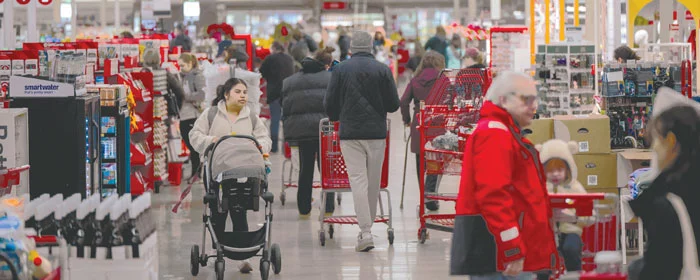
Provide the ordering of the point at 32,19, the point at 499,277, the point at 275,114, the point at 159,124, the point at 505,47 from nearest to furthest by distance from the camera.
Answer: the point at 499,277
the point at 32,19
the point at 159,124
the point at 505,47
the point at 275,114

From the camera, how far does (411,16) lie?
41250 mm

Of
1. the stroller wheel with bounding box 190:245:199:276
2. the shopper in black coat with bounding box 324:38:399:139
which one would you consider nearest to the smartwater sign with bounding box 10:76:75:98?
the stroller wheel with bounding box 190:245:199:276

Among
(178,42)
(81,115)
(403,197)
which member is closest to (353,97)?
(81,115)

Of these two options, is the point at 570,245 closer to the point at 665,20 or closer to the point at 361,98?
the point at 361,98

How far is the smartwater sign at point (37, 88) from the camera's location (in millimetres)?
7555

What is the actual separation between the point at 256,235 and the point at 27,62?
2523 millimetres

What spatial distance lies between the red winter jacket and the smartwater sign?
3404 millimetres

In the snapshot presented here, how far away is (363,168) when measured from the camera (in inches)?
348

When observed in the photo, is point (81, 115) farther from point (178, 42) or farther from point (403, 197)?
point (178, 42)

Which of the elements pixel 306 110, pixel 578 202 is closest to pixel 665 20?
pixel 306 110

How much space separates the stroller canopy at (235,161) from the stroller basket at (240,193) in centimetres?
7

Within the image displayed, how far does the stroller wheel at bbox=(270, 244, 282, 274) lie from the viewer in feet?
26.3

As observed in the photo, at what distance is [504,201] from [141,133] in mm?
7922

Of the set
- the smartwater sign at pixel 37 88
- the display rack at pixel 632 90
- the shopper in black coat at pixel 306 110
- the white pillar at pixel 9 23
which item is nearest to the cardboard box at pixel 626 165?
the display rack at pixel 632 90
